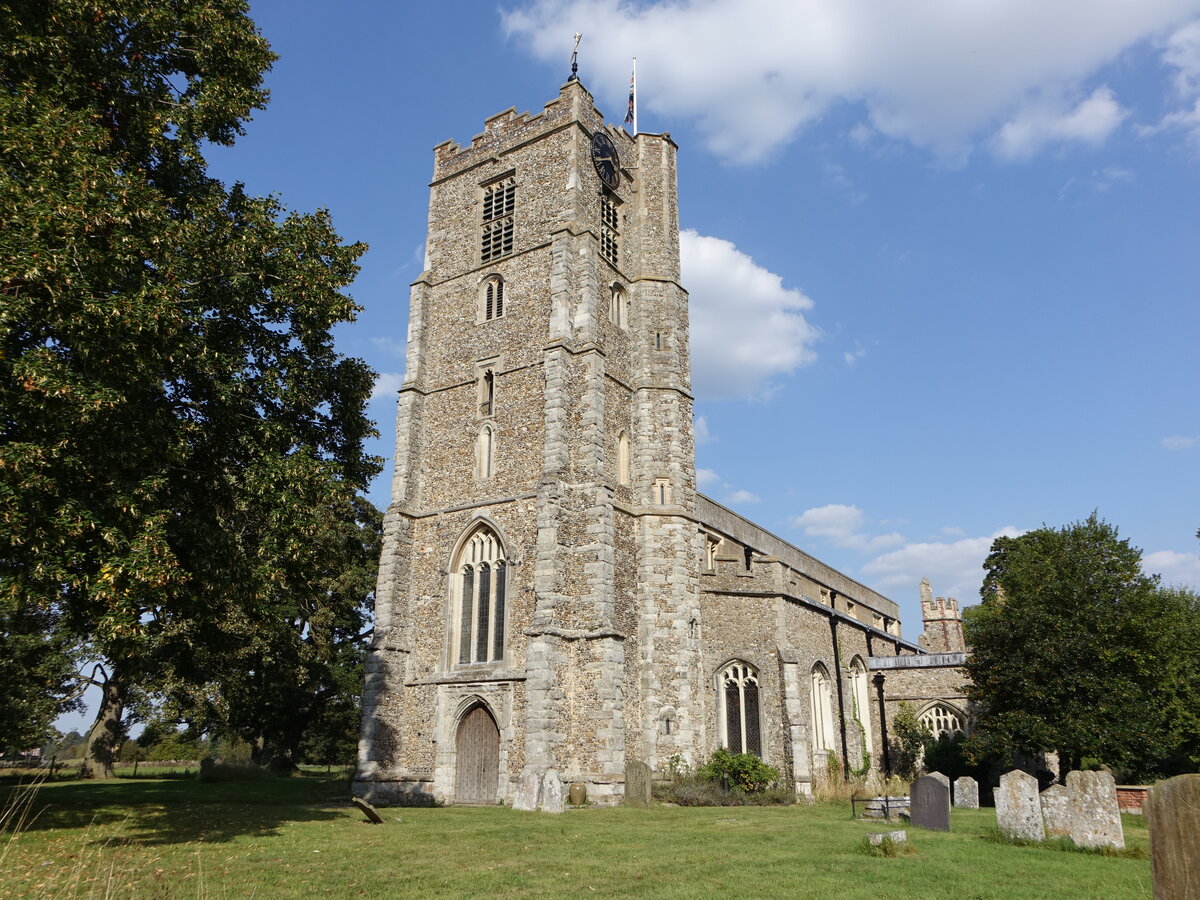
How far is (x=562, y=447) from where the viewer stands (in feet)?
70.2

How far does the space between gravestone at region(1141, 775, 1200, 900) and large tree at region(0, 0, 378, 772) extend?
10.3 m

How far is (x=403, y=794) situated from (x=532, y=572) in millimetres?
6560

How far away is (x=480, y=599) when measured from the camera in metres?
21.8

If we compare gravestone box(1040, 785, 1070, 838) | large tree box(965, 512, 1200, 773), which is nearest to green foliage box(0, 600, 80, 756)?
gravestone box(1040, 785, 1070, 838)

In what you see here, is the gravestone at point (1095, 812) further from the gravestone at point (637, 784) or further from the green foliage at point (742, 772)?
the gravestone at point (637, 784)

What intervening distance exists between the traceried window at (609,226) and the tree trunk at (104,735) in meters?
22.7

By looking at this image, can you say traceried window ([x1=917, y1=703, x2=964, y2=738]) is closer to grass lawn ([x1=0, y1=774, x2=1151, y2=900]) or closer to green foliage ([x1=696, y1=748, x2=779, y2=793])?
green foliage ([x1=696, y1=748, x2=779, y2=793])

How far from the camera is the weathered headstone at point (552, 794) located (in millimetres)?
16938

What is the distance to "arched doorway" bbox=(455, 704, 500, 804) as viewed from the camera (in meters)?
20.0

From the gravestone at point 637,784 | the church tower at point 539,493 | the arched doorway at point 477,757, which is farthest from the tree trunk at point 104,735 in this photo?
the gravestone at point 637,784

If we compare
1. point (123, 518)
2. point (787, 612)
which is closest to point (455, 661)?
point (787, 612)

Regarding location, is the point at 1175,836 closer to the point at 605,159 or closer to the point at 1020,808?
the point at 1020,808

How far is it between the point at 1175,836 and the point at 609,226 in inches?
1021

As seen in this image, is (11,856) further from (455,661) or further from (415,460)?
(415,460)
